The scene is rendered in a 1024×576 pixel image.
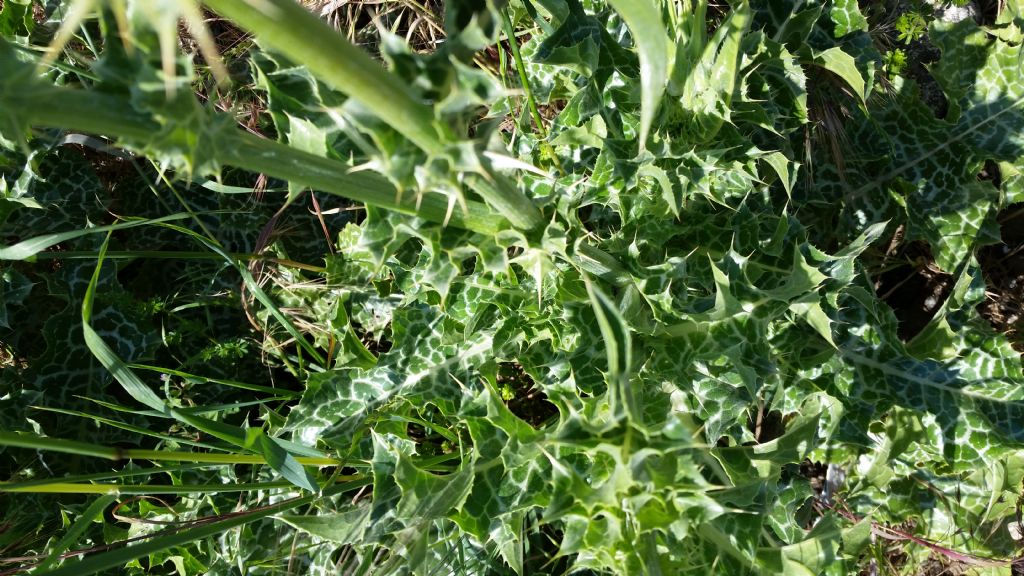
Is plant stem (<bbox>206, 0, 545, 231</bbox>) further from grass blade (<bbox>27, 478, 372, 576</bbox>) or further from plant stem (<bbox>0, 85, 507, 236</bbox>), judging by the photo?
grass blade (<bbox>27, 478, 372, 576</bbox>)

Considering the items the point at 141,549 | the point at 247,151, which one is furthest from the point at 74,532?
the point at 247,151

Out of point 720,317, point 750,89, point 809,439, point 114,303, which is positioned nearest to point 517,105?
point 750,89

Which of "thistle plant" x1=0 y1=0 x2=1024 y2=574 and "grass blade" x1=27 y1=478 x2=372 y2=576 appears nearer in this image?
"thistle plant" x1=0 y1=0 x2=1024 y2=574

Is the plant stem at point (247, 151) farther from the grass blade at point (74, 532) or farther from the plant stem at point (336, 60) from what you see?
the grass blade at point (74, 532)

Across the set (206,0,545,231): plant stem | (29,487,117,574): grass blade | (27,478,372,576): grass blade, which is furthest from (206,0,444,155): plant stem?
(29,487,117,574): grass blade

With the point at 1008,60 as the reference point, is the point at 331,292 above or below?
below

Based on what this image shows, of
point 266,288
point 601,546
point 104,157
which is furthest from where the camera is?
point 104,157

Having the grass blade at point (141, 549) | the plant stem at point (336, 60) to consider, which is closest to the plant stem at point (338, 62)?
the plant stem at point (336, 60)

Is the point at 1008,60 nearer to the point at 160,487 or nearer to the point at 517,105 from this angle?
the point at 517,105
